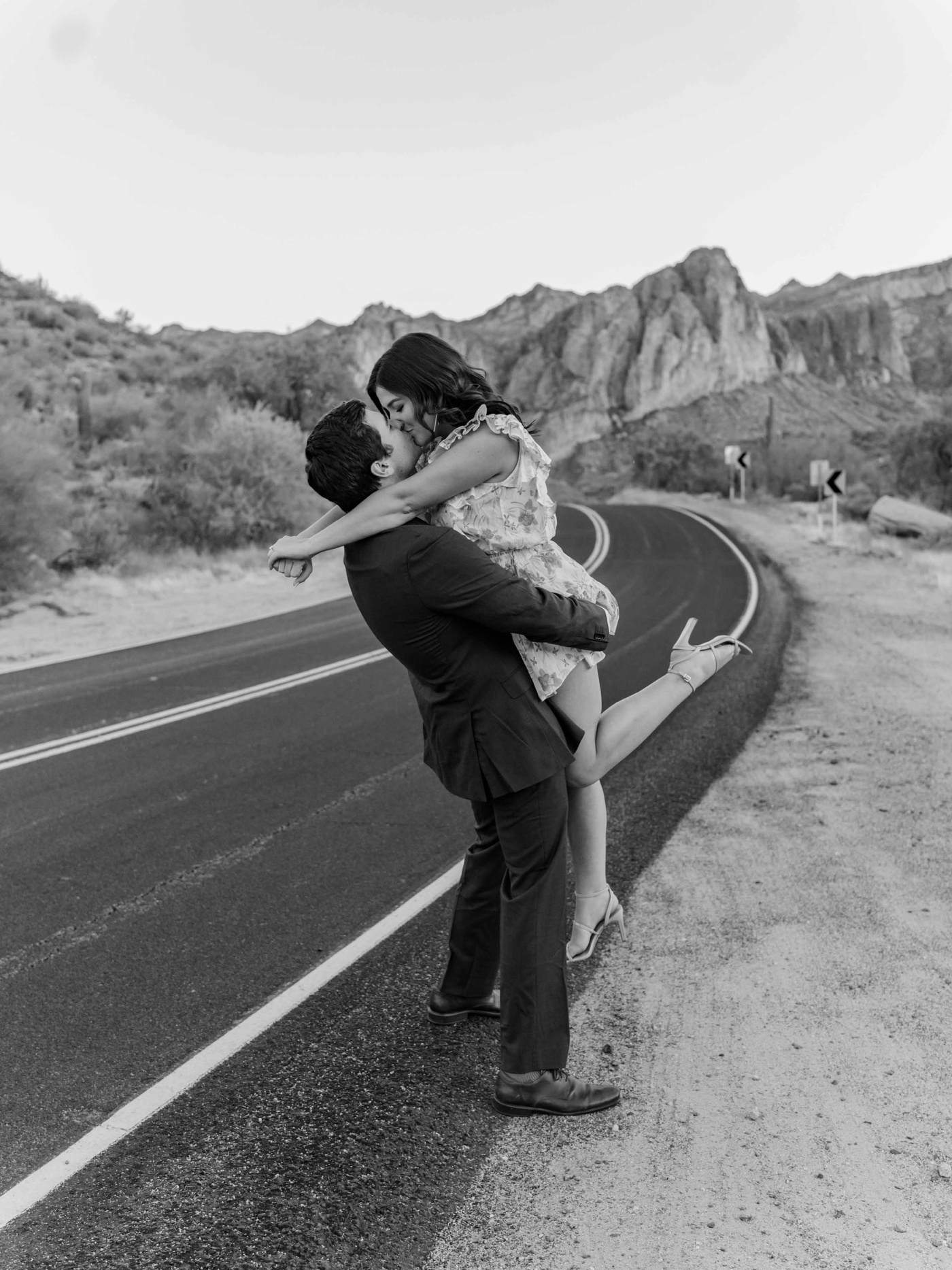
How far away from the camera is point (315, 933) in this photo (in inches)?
178

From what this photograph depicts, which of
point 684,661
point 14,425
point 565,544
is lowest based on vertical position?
point 565,544

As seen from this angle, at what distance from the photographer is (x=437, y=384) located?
2938mm

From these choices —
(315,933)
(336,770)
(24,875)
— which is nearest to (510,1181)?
(315,933)

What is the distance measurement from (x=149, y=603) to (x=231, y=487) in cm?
646

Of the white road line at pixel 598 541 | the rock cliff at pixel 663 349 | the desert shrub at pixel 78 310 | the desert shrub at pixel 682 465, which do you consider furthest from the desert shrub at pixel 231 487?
→ the rock cliff at pixel 663 349

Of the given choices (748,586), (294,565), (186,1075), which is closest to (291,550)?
(294,565)

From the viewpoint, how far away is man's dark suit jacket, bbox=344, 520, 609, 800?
9.34ft

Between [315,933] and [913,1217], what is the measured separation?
256cm

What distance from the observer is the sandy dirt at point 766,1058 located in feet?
8.59

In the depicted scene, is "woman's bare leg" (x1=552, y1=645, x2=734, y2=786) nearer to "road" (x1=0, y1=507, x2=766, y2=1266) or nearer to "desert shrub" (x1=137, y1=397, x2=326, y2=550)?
"road" (x1=0, y1=507, x2=766, y2=1266)

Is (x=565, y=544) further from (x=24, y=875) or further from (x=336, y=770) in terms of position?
(x=24, y=875)

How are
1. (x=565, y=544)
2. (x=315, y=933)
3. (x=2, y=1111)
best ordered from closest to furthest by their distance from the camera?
(x=2, y=1111)
(x=315, y=933)
(x=565, y=544)

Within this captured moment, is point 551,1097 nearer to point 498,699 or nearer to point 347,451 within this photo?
point 498,699

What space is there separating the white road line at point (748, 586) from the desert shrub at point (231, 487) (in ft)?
30.5
